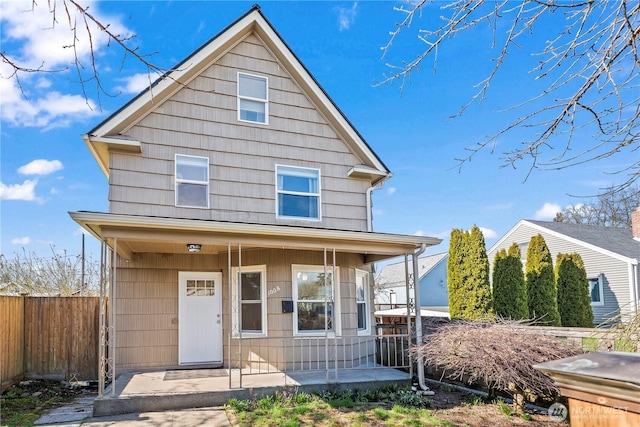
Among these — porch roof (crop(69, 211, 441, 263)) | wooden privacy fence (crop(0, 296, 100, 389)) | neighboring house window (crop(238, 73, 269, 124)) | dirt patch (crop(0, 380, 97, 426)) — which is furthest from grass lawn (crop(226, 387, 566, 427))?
neighboring house window (crop(238, 73, 269, 124))

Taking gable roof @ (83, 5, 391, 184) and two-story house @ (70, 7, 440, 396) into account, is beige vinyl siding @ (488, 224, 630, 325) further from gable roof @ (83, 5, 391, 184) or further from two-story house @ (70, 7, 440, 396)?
two-story house @ (70, 7, 440, 396)

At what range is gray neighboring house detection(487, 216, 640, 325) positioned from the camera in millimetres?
19219

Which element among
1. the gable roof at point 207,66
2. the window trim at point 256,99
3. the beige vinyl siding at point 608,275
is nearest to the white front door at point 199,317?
the gable roof at point 207,66

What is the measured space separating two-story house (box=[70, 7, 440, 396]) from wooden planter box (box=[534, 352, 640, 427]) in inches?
258

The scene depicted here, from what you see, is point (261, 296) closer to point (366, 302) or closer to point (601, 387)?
point (366, 302)

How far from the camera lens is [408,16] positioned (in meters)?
3.46

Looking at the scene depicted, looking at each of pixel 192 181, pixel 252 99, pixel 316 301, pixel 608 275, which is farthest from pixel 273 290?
pixel 608 275

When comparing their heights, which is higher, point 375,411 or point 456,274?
point 456,274

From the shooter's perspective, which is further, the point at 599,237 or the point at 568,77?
the point at 599,237

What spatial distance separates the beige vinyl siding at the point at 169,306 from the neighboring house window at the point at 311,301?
6.4 inches

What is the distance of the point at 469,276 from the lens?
13141 millimetres

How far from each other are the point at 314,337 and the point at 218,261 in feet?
9.48

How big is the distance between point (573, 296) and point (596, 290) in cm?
631

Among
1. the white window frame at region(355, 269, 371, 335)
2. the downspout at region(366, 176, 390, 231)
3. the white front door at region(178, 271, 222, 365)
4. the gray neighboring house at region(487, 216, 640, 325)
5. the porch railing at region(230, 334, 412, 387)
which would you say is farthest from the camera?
the gray neighboring house at region(487, 216, 640, 325)
